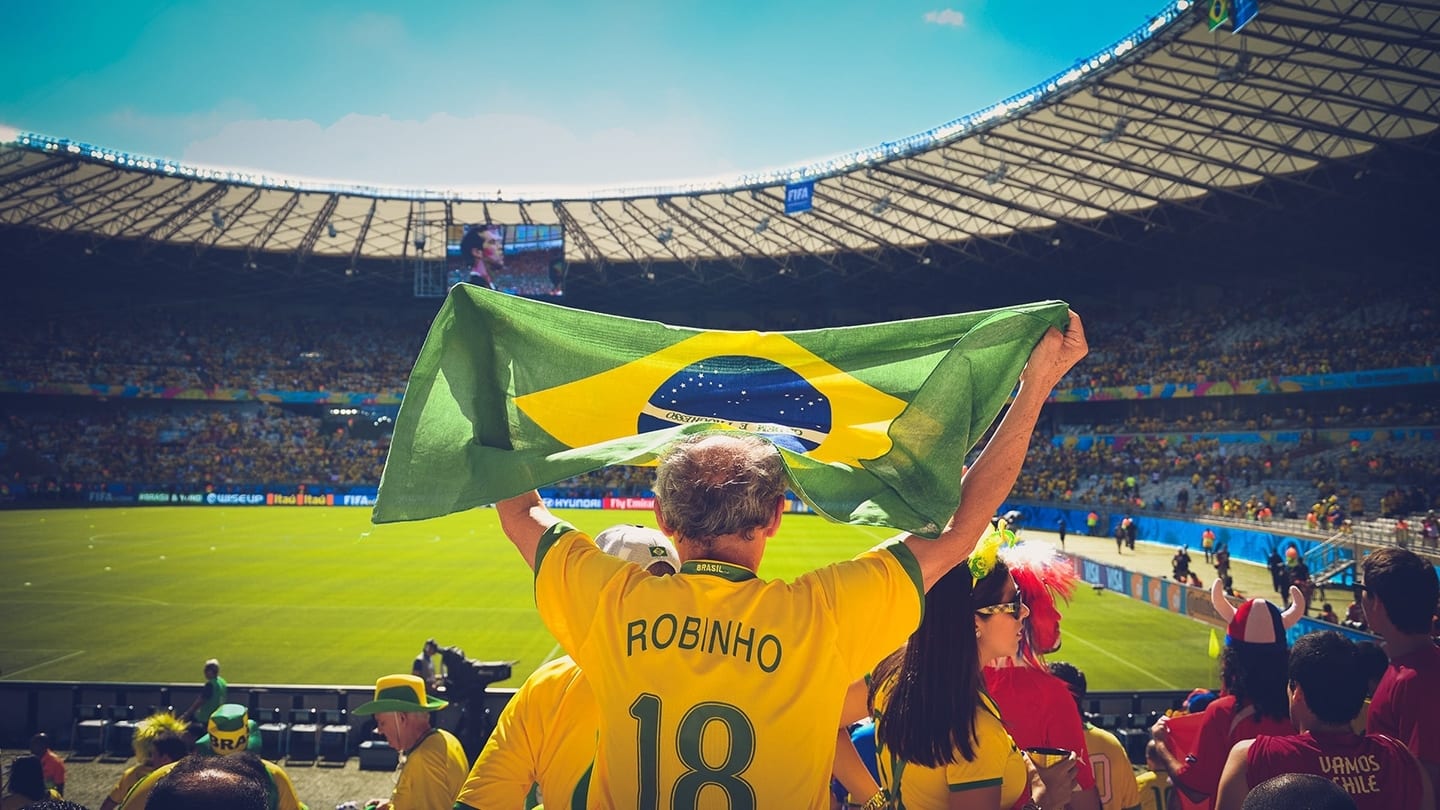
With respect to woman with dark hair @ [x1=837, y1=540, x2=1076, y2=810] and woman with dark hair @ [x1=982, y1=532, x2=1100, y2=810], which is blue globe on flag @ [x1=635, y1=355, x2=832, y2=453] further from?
woman with dark hair @ [x1=982, y1=532, x2=1100, y2=810]

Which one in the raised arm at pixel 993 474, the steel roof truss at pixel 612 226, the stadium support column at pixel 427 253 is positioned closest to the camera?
the raised arm at pixel 993 474

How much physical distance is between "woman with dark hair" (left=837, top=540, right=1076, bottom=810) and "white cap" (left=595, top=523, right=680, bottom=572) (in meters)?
1.01

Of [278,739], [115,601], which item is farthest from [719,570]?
[115,601]

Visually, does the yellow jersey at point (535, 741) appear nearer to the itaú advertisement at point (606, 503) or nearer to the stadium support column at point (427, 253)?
the itaú advertisement at point (606, 503)

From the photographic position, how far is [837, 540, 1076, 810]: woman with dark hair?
2.88 metres

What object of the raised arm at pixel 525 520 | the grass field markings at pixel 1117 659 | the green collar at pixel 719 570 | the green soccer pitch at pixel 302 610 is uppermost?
the raised arm at pixel 525 520

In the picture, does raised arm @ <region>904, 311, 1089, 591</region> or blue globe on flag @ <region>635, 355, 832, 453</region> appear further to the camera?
blue globe on flag @ <region>635, 355, 832, 453</region>

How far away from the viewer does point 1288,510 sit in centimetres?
3048

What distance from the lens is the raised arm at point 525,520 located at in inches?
103

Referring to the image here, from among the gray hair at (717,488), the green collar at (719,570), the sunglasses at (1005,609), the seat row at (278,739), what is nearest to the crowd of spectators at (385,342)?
the seat row at (278,739)

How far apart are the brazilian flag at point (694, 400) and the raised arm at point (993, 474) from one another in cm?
6

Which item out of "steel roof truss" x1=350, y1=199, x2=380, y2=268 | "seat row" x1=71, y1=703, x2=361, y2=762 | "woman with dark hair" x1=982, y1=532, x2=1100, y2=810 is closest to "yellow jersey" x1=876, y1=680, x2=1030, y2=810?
"woman with dark hair" x1=982, y1=532, x2=1100, y2=810

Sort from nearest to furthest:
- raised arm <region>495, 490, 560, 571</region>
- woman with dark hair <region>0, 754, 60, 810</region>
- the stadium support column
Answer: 1. raised arm <region>495, 490, 560, 571</region>
2. woman with dark hair <region>0, 754, 60, 810</region>
3. the stadium support column

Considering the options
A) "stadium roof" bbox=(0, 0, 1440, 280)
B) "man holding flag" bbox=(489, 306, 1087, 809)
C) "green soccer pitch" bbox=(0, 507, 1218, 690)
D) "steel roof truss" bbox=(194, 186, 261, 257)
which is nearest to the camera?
"man holding flag" bbox=(489, 306, 1087, 809)
